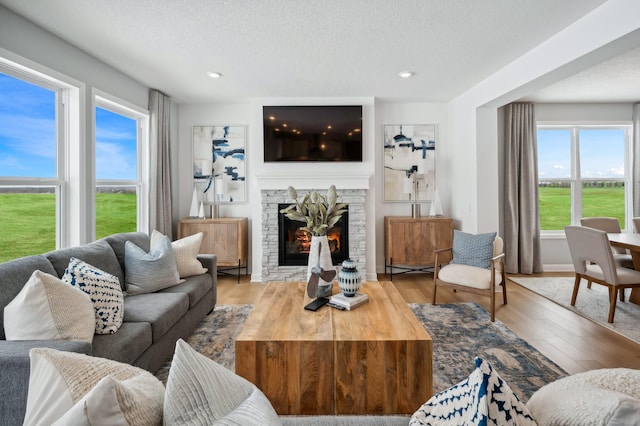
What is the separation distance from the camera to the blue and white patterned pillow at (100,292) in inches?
73.7

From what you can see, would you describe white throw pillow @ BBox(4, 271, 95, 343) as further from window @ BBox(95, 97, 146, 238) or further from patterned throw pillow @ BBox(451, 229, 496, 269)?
patterned throw pillow @ BBox(451, 229, 496, 269)

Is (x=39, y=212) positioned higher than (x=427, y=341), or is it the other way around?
(x=39, y=212)

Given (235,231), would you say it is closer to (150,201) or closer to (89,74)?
(150,201)

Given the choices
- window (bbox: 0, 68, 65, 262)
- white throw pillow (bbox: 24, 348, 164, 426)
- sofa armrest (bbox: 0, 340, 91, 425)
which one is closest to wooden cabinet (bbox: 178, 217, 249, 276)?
window (bbox: 0, 68, 65, 262)

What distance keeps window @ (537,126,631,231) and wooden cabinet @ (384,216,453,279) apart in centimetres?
181

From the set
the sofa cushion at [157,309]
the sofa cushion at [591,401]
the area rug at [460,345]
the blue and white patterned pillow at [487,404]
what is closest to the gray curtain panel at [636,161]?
the area rug at [460,345]

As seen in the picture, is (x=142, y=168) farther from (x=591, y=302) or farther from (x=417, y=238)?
(x=591, y=302)

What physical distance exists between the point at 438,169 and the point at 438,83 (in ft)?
4.46

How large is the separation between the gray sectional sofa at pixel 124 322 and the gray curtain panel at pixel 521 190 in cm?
410

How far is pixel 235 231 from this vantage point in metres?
4.41

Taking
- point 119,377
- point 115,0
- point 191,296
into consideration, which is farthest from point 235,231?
point 119,377

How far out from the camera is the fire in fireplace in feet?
14.9

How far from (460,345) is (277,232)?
8.68 feet

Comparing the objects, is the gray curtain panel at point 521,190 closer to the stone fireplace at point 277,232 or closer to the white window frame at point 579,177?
the white window frame at point 579,177
